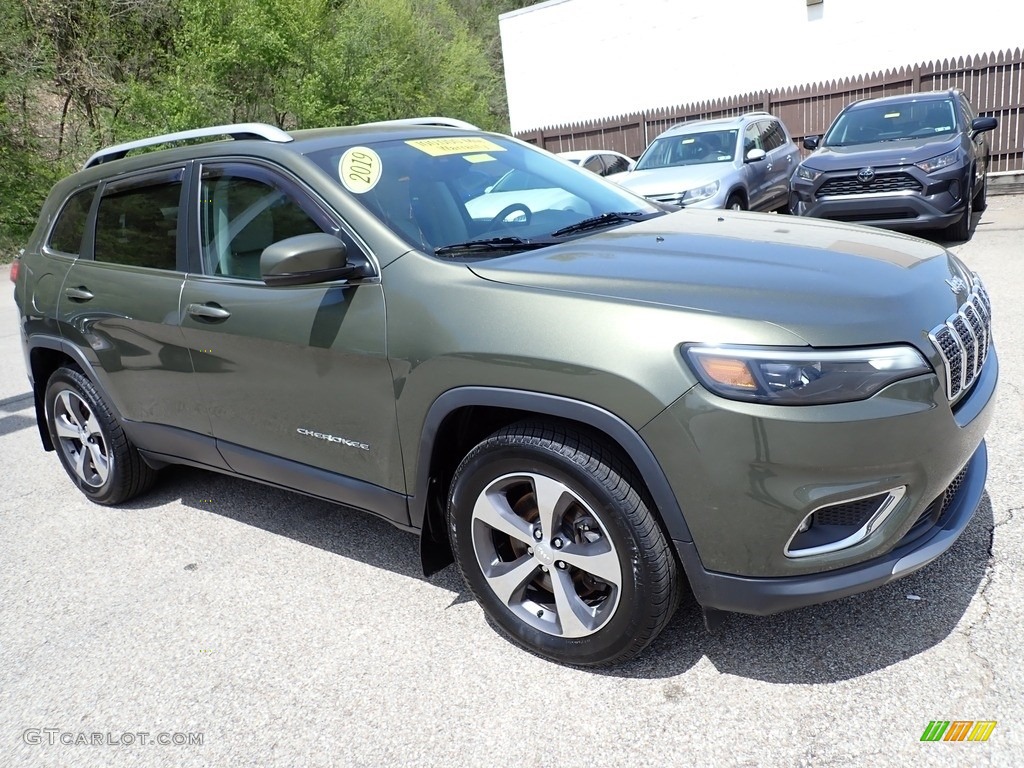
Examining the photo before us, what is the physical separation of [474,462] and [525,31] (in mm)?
23928

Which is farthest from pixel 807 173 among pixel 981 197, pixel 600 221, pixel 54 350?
pixel 54 350

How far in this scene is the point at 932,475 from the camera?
7.75 feet

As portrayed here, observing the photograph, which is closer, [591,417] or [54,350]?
[591,417]

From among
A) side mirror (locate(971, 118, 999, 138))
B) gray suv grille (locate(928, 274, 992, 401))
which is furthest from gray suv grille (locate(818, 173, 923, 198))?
gray suv grille (locate(928, 274, 992, 401))

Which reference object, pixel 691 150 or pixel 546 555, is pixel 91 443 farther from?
pixel 691 150

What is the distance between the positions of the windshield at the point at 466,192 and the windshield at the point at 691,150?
7187mm

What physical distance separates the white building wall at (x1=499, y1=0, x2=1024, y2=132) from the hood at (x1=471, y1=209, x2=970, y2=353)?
60.3 feet

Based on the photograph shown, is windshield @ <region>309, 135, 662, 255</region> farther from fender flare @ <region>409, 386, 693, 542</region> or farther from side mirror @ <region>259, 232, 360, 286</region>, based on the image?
fender flare @ <region>409, 386, 693, 542</region>

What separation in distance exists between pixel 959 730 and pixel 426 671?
162 centimetres

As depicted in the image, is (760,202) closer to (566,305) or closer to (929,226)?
(929,226)

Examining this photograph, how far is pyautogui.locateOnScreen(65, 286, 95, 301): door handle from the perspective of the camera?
13.5 ft

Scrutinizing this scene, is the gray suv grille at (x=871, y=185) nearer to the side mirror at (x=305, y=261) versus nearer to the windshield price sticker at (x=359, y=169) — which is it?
the windshield price sticker at (x=359, y=169)

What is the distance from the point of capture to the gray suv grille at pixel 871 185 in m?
8.91

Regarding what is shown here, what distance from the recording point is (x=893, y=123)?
394 inches
